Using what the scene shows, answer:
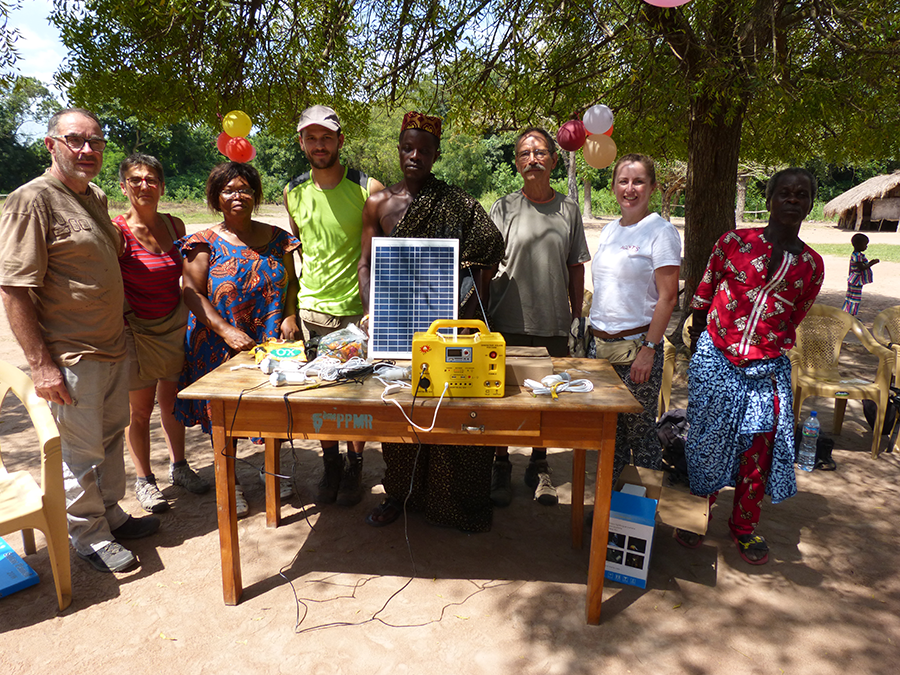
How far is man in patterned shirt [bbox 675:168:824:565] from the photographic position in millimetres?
2910

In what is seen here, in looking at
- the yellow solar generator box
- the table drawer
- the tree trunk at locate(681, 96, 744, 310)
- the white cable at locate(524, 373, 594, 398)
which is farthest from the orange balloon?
the table drawer

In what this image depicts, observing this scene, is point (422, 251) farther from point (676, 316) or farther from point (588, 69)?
point (676, 316)

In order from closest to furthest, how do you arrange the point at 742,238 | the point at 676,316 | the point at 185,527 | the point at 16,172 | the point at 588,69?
the point at 742,238 < the point at 185,527 < the point at 588,69 < the point at 676,316 < the point at 16,172

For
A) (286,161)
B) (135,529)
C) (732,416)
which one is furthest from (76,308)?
(286,161)

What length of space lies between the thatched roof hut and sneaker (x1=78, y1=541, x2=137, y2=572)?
2957 centimetres

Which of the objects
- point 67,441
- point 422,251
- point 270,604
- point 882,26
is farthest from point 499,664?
point 882,26

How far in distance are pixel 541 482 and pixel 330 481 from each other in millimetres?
1359

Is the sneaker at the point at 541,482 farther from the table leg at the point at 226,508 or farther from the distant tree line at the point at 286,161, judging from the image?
the distant tree line at the point at 286,161

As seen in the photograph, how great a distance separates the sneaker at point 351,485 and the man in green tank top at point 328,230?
2.89ft

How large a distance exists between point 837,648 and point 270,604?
98.4 inches

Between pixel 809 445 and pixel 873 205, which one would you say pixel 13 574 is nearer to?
pixel 809 445

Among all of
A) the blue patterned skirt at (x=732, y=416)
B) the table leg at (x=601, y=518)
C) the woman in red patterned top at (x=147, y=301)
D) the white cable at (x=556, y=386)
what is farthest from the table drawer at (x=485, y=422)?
the woman in red patterned top at (x=147, y=301)

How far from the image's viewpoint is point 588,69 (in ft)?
20.7

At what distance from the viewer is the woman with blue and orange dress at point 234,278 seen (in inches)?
133
